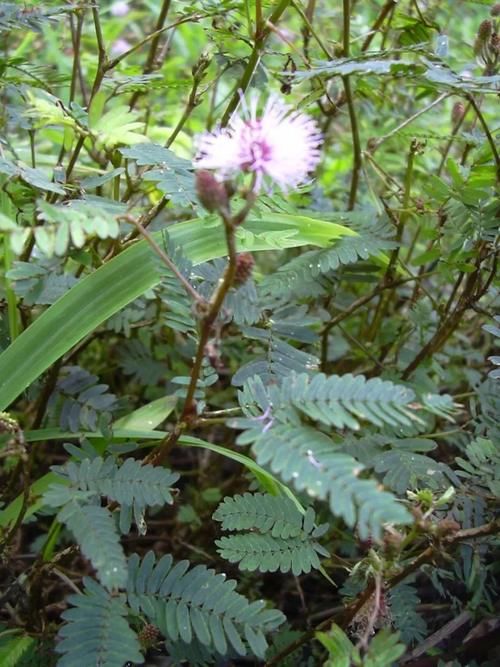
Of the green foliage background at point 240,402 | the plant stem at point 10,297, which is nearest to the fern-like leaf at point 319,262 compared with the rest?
the green foliage background at point 240,402

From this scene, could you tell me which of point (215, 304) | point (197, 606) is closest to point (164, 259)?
point (215, 304)

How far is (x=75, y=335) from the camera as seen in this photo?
0.97 m

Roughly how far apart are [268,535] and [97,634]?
242 mm

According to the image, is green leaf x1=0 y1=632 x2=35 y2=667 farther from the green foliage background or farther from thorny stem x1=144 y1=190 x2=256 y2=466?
thorny stem x1=144 y1=190 x2=256 y2=466

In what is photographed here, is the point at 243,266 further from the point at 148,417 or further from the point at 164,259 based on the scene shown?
the point at 148,417

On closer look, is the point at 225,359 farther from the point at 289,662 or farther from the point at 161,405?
the point at 289,662

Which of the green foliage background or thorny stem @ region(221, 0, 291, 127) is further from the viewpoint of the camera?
thorny stem @ region(221, 0, 291, 127)

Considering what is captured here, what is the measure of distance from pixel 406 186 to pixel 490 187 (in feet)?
0.56

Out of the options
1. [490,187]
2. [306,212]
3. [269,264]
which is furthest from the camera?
[269,264]

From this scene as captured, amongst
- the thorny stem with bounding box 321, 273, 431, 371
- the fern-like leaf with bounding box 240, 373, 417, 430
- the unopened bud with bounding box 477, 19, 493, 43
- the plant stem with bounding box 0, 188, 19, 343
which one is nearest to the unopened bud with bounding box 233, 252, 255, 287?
the fern-like leaf with bounding box 240, 373, 417, 430

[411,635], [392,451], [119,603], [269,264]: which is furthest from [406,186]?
[119,603]

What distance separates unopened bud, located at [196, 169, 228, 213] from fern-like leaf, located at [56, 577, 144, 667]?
44 centimetres

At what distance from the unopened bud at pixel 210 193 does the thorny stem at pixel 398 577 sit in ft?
1.39

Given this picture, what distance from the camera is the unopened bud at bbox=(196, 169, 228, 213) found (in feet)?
2.14
